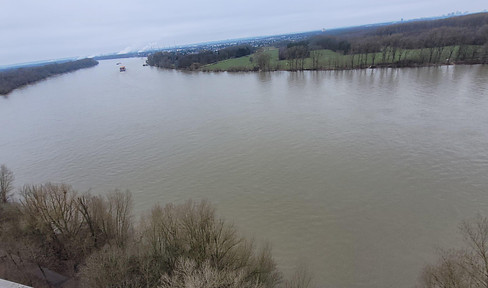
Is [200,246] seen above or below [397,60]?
below

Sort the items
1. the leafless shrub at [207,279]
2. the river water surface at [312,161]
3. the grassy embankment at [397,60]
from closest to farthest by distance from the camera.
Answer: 1. the leafless shrub at [207,279]
2. the river water surface at [312,161]
3. the grassy embankment at [397,60]

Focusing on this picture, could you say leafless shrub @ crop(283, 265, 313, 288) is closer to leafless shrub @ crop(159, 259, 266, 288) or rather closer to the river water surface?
the river water surface

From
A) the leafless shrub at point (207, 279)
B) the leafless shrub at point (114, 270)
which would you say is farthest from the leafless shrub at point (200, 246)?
the leafless shrub at point (114, 270)

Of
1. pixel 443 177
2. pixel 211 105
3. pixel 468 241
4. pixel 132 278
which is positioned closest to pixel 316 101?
pixel 211 105

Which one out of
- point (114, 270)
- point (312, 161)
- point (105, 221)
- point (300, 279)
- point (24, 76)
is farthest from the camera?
point (24, 76)

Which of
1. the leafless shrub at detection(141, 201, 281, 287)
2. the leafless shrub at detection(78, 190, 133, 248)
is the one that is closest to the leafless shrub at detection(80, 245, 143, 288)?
the leafless shrub at detection(141, 201, 281, 287)

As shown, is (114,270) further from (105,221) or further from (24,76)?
(24,76)

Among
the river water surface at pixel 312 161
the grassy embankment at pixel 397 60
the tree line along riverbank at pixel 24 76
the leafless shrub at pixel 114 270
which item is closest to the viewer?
the leafless shrub at pixel 114 270

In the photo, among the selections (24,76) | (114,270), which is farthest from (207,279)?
(24,76)

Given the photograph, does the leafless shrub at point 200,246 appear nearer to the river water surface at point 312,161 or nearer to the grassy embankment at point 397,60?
the river water surface at point 312,161
